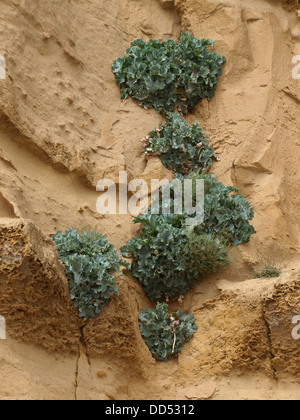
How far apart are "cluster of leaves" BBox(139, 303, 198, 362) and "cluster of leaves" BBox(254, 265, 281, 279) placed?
0.98 metres

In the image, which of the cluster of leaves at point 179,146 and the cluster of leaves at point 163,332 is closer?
the cluster of leaves at point 163,332

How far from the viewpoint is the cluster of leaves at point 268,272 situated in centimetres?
848

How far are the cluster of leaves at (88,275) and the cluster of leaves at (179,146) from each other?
7.74ft

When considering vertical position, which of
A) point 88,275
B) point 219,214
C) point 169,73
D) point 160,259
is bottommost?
point 88,275

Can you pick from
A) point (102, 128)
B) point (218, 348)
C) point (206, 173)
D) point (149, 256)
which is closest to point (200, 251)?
point (149, 256)

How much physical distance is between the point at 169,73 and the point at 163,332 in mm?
3905

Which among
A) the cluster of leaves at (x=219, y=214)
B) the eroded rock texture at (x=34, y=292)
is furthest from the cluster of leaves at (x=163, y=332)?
the cluster of leaves at (x=219, y=214)

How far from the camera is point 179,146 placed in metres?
9.88

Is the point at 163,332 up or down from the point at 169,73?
down

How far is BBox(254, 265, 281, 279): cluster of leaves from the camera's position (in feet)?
27.8

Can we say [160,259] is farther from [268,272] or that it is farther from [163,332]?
[268,272]

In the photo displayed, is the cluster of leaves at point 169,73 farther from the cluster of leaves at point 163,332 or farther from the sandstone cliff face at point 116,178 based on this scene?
the cluster of leaves at point 163,332

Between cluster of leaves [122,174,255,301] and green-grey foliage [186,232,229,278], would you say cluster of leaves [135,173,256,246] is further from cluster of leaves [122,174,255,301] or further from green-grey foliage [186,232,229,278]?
green-grey foliage [186,232,229,278]

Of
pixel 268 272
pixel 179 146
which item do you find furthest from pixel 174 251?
pixel 179 146
